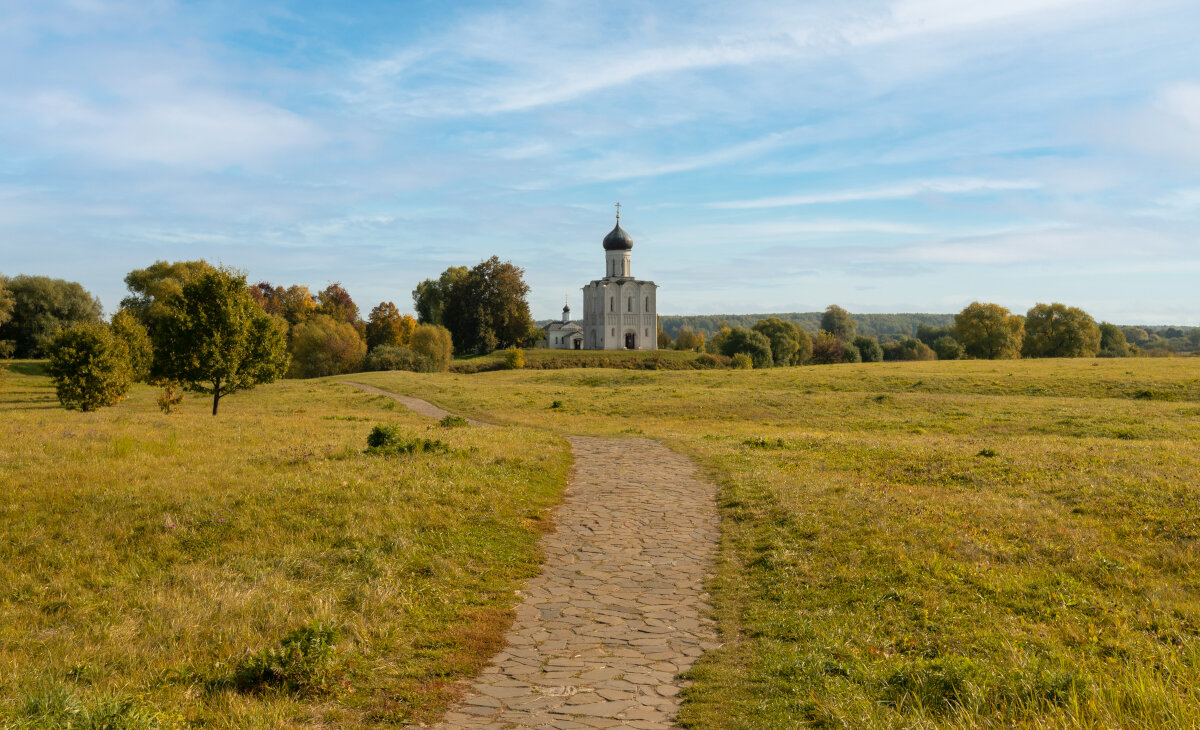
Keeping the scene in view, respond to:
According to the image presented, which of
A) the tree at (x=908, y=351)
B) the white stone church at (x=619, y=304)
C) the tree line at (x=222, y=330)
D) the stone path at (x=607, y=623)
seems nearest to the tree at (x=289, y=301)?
the tree line at (x=222, y=330)

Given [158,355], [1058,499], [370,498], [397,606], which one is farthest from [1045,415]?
[158,355]

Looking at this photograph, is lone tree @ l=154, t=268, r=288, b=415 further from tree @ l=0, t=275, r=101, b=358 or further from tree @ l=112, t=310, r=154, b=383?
tree @ l=0, t=275, r=101, b=358

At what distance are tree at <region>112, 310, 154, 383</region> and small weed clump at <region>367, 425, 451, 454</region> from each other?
1167 inches

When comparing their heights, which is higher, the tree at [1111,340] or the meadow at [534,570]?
the tree at [1111,340]

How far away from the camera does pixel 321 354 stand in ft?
271

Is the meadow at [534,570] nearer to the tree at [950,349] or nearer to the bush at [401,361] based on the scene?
the bush at [401,361]

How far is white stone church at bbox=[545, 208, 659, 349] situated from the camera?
11544 centimetres

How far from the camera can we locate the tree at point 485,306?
3888 inches

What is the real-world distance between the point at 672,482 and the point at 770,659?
31.7 feet

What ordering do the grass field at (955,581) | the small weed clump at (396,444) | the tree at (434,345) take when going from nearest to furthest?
the grass field at (955,581) → the small weed clump at (396,444) → the tree at (434,345)

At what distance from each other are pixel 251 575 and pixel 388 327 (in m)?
101

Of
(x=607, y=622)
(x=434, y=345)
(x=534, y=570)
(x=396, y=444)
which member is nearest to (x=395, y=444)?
(x=396, y=444)

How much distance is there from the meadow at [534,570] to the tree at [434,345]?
59.0m

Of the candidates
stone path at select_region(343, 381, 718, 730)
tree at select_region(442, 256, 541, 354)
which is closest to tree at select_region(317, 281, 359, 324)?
tree at select_region(442, 256, 541, 354)
